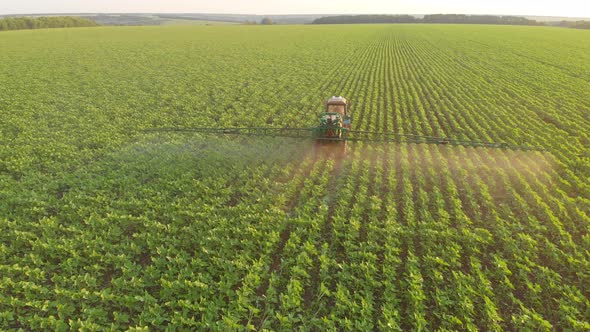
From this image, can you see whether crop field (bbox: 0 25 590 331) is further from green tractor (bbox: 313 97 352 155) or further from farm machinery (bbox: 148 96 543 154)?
green tractor (bbox: 313 97 352 155)

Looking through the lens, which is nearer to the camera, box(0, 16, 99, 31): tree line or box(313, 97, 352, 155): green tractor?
box(313, 97, 352, 155): green tractor

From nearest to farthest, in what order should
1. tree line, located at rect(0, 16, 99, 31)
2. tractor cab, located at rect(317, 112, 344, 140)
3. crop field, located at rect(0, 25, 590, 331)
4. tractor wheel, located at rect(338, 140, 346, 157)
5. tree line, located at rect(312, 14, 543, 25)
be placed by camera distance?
crop field, located at rect(0, 25, 590, 331) < tractor wheel, located at rect(338, 140, 346, 157) < tractor cab, located at rect(317, 112, 344, 140) < tree line, located at rect(0, 16, 99, 31) < tree line, located at rect(312, 14, 543, 25)

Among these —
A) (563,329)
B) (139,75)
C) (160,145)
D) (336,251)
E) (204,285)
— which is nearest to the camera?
(563,329)

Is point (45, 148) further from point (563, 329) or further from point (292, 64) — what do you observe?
point (292, 64)

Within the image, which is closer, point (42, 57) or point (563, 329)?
point (563, 329)

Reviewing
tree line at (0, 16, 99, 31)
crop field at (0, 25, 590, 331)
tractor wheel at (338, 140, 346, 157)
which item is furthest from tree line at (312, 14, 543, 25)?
tractor wheel at (338, 140, 346, 157)

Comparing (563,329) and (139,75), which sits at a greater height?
(139,75)

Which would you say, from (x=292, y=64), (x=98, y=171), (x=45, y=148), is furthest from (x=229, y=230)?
(x=292, y=64)

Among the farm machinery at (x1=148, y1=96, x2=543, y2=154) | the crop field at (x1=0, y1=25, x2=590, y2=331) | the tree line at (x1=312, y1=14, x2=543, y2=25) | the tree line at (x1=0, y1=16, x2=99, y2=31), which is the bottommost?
the crop field at (x1=0, y1=25, x2=590, y2=331)

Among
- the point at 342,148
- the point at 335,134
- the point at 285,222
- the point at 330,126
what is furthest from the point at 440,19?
the point at 285,222
